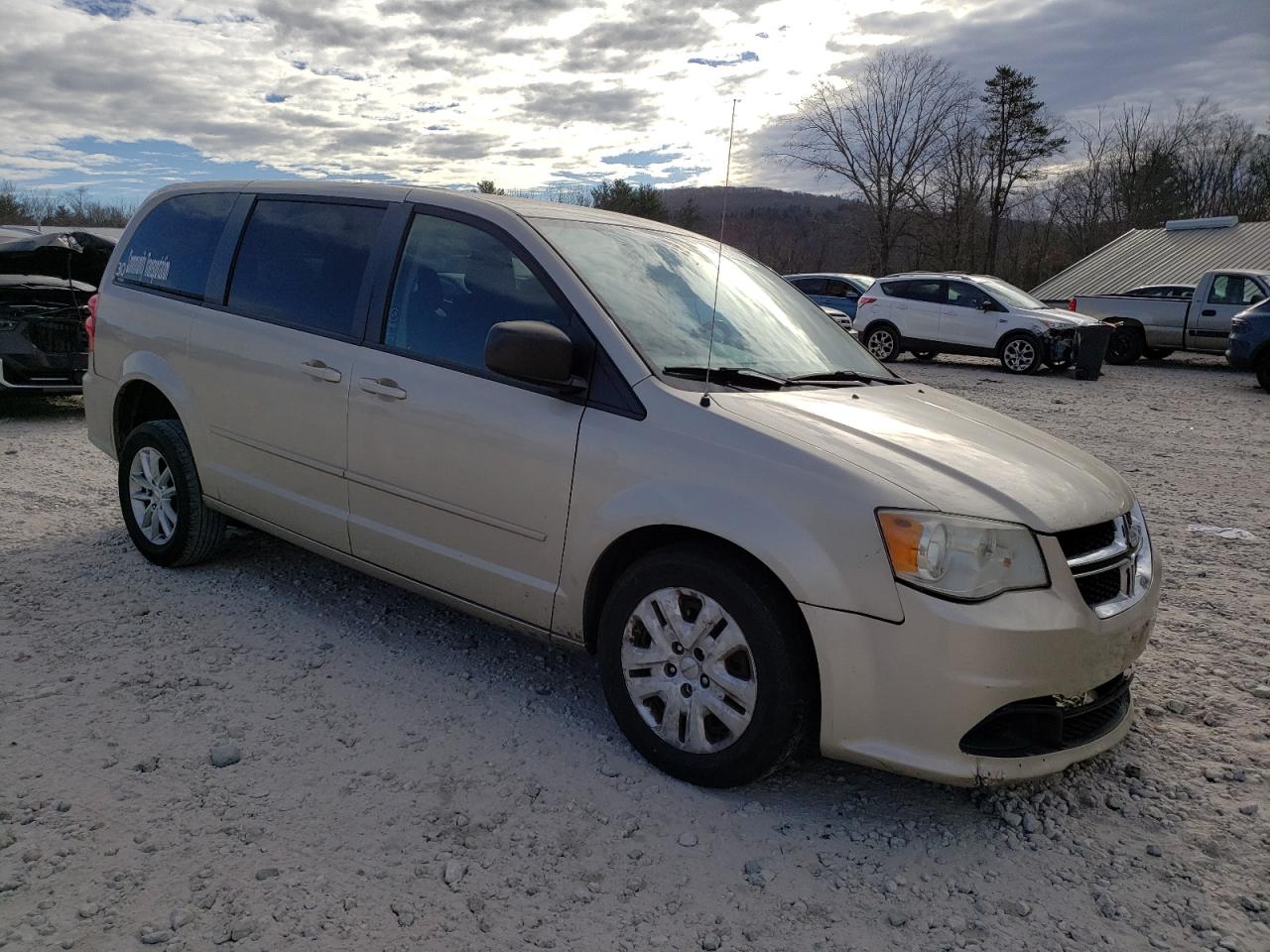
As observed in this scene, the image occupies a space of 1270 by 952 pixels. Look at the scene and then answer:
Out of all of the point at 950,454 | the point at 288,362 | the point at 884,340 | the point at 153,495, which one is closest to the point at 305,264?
the point at 288,362

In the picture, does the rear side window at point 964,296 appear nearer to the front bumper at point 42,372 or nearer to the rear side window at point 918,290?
the rear side window at point 918,290

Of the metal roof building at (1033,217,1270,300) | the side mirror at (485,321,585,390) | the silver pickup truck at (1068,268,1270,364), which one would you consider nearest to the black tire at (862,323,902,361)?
the silver pickup truck at (1068,268,1270,364)

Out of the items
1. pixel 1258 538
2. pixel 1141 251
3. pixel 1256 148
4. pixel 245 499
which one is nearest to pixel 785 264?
pixel 1141 251

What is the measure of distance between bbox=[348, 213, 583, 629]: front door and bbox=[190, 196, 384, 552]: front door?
173 mm

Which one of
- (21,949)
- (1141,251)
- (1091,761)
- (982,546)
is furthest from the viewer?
(1141,251)

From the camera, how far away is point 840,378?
3.61m

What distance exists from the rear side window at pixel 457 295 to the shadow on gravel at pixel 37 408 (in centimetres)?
708

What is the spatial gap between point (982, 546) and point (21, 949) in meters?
2.52

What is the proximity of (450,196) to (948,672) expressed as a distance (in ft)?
8.32

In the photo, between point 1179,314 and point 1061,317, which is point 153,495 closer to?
point 1061,317

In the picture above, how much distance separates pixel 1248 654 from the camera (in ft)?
13.4

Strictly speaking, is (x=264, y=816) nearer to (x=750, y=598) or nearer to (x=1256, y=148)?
(x=750, y=598)

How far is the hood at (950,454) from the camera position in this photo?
2.67 m

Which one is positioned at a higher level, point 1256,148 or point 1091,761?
point 1256,148
